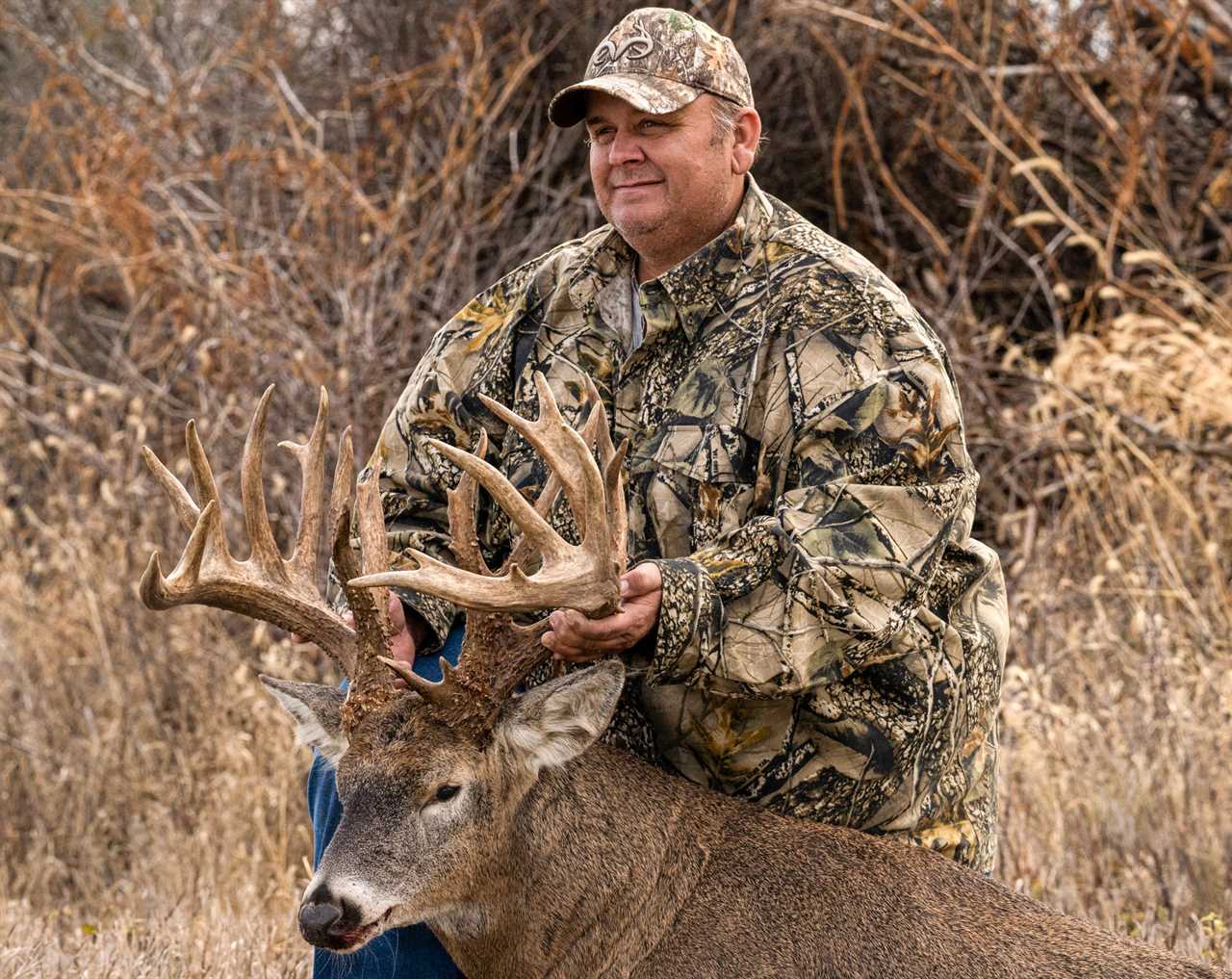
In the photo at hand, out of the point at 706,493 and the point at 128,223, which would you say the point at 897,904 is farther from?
the point at 128,223

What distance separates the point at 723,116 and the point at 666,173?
Answer: 0.68 feet

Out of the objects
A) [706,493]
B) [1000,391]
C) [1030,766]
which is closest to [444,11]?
[1000,391]

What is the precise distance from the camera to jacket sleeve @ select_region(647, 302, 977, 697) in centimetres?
348

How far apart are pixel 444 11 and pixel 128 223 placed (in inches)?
82.9

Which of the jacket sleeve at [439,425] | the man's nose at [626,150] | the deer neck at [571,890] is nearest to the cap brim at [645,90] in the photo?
the man's nose at [626,150]

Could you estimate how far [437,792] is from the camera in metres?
3.48

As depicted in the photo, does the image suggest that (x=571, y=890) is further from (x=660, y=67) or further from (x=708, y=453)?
(x=660, y=67)

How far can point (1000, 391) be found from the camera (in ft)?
26.0

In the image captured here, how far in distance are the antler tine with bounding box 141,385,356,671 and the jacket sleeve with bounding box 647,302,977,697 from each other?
29.4 inches

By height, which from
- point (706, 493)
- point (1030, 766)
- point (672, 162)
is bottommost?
point (1030, 766)

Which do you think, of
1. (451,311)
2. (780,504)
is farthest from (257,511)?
(451,311)

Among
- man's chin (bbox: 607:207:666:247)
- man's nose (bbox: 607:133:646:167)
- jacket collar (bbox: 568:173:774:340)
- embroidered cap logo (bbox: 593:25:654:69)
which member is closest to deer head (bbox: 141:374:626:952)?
jacket collar (bbox: 568:173:774:340)

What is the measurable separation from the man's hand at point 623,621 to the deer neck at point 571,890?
384 mm

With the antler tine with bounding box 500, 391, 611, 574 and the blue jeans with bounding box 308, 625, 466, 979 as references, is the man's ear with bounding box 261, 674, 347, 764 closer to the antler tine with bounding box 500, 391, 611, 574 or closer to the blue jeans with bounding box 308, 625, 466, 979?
the blue jeans with bounding box 308, 625, 466, 979
